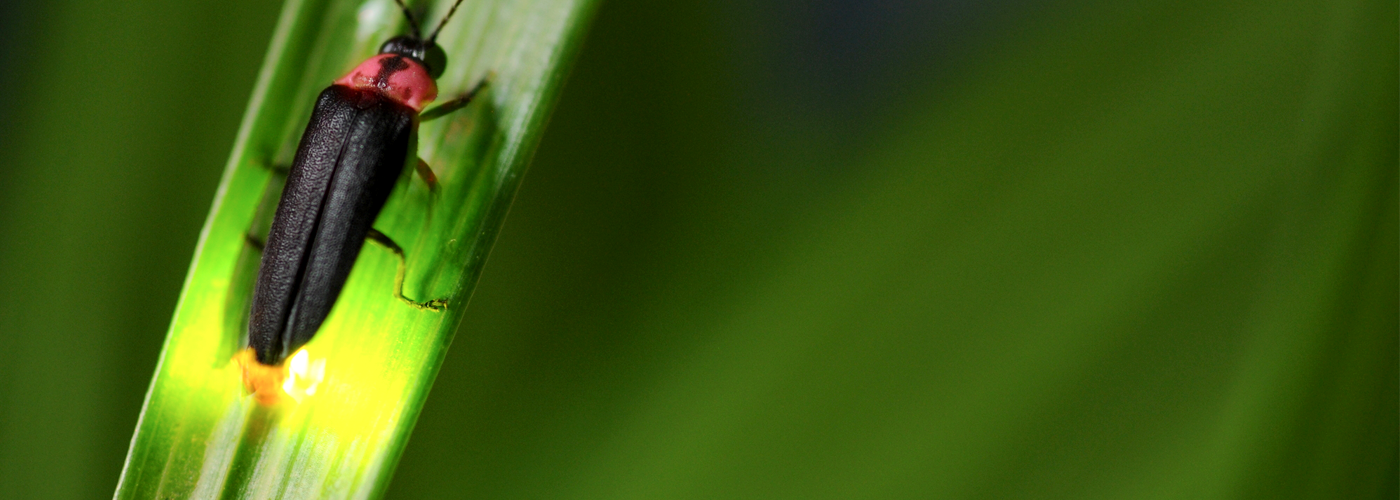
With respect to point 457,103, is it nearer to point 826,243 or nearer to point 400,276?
point 400,276

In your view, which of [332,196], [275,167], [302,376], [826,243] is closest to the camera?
[302,376]

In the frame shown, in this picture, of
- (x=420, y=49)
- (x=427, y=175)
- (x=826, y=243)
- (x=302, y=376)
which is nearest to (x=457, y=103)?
(x=427, y=175)

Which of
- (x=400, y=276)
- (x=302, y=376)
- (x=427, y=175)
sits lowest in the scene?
(x=302, y=376)

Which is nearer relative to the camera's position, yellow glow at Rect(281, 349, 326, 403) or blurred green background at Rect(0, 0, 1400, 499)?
yellow glow at Rect(281, 349, 326, 403)

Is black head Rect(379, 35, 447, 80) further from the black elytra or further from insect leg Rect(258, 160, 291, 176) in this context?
insect leg Rect(258, 160, 291, 176)

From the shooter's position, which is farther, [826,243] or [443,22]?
[826,243]

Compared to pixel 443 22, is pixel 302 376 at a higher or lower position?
lower

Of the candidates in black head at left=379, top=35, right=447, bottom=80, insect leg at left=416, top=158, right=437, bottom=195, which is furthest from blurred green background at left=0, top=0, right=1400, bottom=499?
insect leg at left=416, top=158, right=437, bottom=195
